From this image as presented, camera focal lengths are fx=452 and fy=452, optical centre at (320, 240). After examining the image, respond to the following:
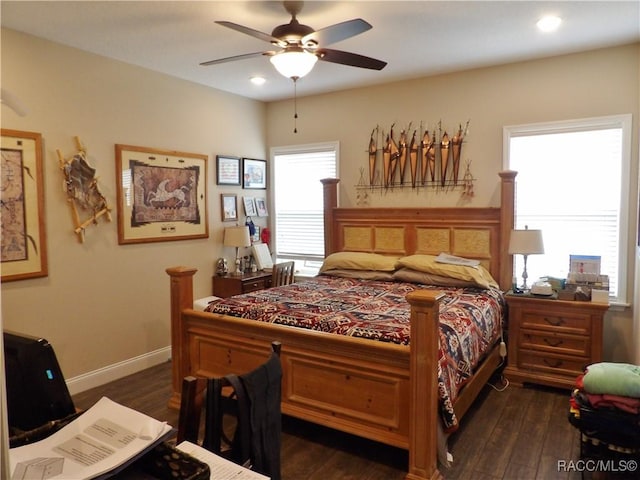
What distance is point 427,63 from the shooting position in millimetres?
4156

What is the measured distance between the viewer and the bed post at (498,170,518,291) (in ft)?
13.3

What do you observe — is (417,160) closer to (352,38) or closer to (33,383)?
(352,38)

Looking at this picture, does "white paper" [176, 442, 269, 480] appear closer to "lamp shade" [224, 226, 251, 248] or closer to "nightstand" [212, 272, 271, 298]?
"nightstand" [212, 272, 271, 298]

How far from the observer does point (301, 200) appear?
5.52 meters

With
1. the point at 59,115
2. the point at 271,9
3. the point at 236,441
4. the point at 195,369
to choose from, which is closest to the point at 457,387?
the point at 236,441

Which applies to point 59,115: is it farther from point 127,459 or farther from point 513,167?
point 513,167

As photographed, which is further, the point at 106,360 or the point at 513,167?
the point at 513,167

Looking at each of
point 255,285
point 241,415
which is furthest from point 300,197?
point 241,415

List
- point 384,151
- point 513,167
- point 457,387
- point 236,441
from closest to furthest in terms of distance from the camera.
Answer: point 236,441, point 457,387, point 513,167, point 384,151

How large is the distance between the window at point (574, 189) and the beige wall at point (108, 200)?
3.18m

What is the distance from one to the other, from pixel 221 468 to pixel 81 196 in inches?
122

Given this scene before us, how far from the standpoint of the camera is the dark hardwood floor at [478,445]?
8.32 ft

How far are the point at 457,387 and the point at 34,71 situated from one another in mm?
3705

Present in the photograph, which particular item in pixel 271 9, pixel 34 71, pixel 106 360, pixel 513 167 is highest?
pixel 271 9
